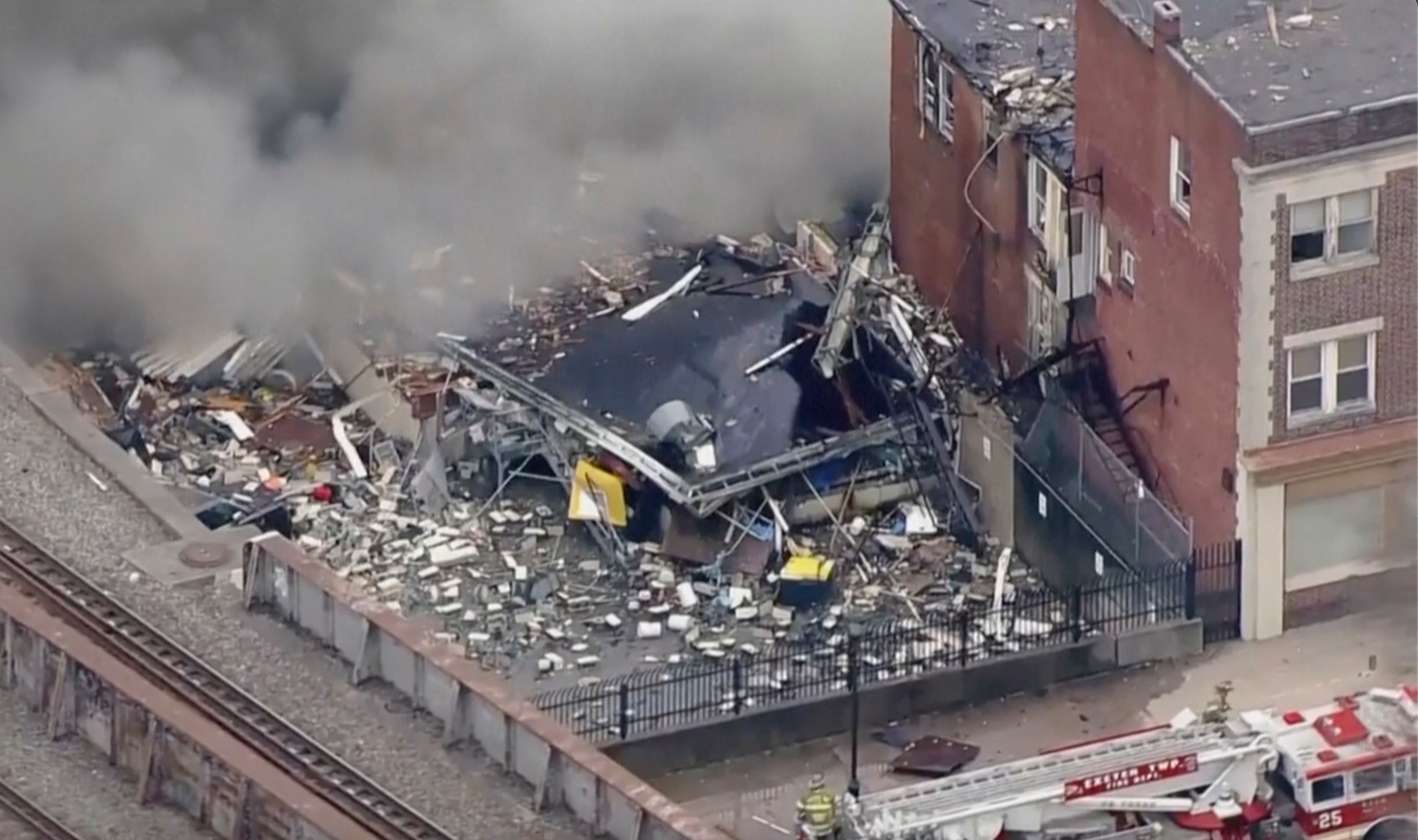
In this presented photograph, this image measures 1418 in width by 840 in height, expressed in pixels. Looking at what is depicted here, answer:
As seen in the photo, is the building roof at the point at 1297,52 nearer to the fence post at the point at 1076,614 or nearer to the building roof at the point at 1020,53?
the building roof at the point at 1020,53

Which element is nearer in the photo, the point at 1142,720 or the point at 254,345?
the point at 1142,720

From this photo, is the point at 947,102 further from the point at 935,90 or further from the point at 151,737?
the point at 151,737

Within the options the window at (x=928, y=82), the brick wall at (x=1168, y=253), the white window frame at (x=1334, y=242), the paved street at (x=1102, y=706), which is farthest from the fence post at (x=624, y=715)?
the window at (x=928, y=82)

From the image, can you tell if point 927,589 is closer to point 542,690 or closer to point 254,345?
point 542,690

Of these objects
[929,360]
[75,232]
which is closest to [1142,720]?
[929,360]

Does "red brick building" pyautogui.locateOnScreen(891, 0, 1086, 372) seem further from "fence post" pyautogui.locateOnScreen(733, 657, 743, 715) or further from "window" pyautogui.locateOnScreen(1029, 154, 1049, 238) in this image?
"fence post" pyautogui.locateOnScreen(733, 657, 743, 715)

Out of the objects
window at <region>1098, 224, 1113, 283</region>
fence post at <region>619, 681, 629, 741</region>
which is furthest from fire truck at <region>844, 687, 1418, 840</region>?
window at <region>1098, 224, 1113, 283</region>

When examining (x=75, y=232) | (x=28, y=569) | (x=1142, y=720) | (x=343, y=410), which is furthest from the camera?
(x=75, y=232)
